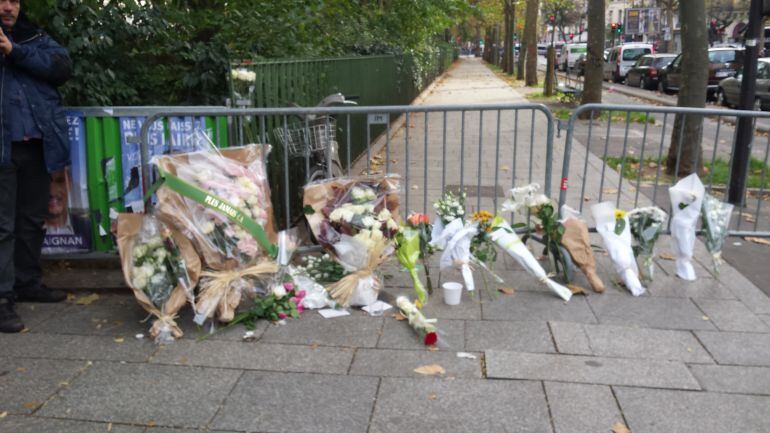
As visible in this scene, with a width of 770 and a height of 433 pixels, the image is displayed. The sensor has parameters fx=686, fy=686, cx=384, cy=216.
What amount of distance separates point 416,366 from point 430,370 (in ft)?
0.30

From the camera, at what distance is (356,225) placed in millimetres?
4488

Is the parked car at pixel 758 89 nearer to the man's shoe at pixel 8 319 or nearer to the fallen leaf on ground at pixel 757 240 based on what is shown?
the fallen leaf on ground at pixel 757 240

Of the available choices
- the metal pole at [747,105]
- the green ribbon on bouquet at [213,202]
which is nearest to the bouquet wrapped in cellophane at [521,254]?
the green ribbon on bouquet at [213,202]

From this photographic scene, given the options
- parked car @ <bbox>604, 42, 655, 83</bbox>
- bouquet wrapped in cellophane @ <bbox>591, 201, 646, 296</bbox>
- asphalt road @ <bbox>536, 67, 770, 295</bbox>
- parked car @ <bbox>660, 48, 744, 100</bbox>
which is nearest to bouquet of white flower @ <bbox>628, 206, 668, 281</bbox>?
bouquet wrapped in cellophane @ <bbox>591, 201, 646, 296</bbox>

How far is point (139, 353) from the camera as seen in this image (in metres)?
3.84

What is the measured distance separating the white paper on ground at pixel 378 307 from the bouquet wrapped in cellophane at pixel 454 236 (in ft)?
1.60

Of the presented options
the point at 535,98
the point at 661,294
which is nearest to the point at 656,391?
the point at 661,294

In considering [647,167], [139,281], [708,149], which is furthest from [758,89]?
[139,281]

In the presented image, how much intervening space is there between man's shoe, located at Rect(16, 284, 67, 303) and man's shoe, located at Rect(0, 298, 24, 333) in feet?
1.04

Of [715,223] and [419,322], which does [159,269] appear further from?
[715,223]

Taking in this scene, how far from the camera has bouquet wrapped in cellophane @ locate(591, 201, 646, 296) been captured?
4711 mm

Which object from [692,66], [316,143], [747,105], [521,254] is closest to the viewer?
[521,254]

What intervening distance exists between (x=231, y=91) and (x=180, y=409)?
2.71m

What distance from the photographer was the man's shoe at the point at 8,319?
4117 mm
